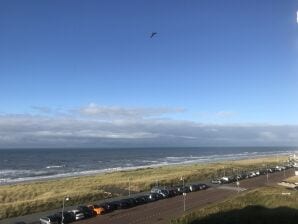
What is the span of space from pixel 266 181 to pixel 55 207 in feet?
208

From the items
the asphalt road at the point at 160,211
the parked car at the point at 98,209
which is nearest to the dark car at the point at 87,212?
the parked car at the point at 98,209

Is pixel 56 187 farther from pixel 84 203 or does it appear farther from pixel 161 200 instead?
pixel 161 200

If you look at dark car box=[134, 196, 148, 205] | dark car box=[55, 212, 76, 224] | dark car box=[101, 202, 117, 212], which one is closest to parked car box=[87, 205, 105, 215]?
dark car box=[101, 202, 117, 212]

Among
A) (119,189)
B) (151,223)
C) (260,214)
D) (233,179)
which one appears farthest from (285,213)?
(233,179)

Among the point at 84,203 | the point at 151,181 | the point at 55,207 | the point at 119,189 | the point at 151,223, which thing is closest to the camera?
the point at 151,223

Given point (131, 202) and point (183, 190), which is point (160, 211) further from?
point (183, 190)

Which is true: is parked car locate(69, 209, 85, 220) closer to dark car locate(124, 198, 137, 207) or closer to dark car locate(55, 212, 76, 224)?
dark car locate(55, 212, 76, 224)

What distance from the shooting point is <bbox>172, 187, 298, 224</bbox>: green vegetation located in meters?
59.1

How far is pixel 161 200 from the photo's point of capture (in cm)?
8138

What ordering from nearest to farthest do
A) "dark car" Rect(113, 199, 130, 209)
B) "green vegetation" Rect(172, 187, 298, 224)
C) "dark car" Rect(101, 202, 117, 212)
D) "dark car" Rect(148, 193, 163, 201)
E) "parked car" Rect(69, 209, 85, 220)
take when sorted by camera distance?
"green vegetation" Rect(172, 187, 298, 224)
"parked car" Rect(69, 209, 85, 220)
"dark car" Rect(101, 202, 117, 212)
"dark car" Rect(113, 199, 130, 209)
"dark car" Rect(148, 193, 163, 201)

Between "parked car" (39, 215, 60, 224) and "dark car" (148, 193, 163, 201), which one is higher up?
"dark car" (148, 193, 163, 201)

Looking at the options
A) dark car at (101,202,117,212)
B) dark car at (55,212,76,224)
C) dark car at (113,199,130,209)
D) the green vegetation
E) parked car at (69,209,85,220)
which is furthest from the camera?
dark car at (113,199,130,209)

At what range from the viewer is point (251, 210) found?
218 feet

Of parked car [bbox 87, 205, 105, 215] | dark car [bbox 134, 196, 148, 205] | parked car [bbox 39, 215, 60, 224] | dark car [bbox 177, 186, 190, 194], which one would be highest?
dark car [bbox 177, 186, 190, 194]
